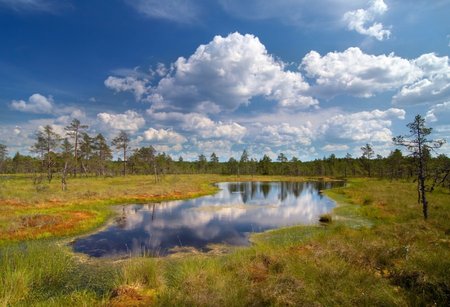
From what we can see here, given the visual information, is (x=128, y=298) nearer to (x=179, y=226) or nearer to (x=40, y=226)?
(x=40, y=226)

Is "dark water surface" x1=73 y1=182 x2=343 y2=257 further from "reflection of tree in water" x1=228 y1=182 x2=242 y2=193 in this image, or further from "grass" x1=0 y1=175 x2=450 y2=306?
"reflection of tree in water" x1=228 y1=182 x2=242 y2=193

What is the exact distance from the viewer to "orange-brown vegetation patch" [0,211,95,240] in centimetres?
2098

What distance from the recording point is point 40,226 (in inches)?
899

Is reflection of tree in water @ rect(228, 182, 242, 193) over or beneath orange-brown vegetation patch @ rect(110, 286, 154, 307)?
beneath

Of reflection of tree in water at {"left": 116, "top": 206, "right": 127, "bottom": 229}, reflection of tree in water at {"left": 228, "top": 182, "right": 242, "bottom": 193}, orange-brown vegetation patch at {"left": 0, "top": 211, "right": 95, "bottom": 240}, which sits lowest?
reflection of tree in water at {"left": 228, "top": 182, "right": 242, "bottom": 193}

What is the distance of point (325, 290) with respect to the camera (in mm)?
9477

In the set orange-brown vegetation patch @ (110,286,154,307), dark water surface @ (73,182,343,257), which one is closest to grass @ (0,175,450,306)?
orange-brown vegetation patch @ (110,286,154,307)

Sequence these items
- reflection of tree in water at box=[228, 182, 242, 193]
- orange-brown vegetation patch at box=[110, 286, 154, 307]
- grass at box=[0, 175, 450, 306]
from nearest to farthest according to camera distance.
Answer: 1. grass at box=[0, 175, 450, 306]
2. orange-brown vegetation patch at box=[110, 286, 154, 307]
3. reflection of tree in water at box=[228, 182, 242, 193]

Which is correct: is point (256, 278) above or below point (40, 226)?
above

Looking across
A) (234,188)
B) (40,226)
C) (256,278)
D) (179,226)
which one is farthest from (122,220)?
(234,188)

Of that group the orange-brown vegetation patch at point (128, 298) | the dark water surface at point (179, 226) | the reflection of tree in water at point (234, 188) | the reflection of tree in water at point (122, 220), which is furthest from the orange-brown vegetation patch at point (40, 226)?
the reflection of tree in water at point (234, 188)

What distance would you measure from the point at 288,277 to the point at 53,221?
22.5 metres

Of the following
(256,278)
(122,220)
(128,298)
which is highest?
(256,278)

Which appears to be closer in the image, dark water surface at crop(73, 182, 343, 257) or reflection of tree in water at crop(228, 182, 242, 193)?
dark water surface at crop(73, 182, 343, 257)
